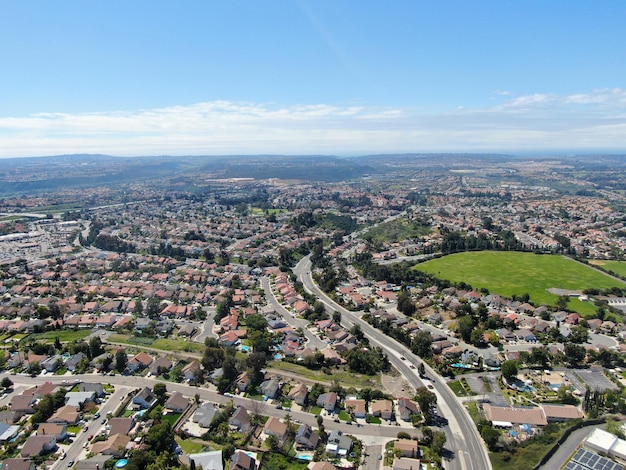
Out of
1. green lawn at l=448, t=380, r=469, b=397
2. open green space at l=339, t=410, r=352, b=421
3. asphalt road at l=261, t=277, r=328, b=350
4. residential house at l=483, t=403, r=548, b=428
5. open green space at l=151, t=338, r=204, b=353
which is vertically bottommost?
asphalt road at l=261, t=277, r=328, b=350

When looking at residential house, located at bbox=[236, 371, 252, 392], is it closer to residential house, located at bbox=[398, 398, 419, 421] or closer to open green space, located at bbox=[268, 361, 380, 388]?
open green space, located at bbox=[268, 361, 380, 388]

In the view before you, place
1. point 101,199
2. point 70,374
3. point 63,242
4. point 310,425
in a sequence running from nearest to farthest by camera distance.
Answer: point 310,425 < point 70,374 < point 63,242 < point 101,199

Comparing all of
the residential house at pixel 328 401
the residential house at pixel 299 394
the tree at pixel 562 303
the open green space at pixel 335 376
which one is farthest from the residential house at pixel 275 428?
the tree at pixel 562 303

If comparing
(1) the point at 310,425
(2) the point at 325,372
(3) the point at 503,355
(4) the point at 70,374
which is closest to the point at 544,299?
(3) the point at 503,355

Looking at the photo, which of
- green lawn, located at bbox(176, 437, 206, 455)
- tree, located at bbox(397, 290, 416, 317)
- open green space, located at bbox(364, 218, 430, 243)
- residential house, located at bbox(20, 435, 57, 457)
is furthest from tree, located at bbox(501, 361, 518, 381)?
open green space, located at bbox(364, 218, 430, 243)

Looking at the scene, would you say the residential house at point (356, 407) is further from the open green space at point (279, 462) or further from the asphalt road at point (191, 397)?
the open green space at point (279, 462)

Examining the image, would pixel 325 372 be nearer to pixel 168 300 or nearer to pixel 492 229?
pixel 168 300
